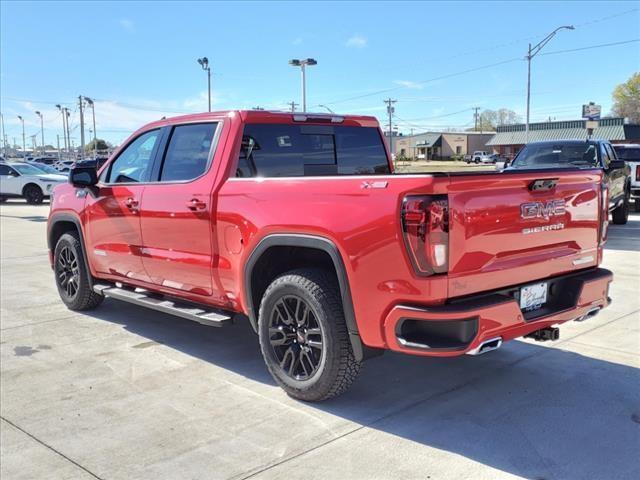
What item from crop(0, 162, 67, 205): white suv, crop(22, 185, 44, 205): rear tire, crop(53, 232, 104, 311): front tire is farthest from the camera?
crop(22, 185, 44, 205): rear tire

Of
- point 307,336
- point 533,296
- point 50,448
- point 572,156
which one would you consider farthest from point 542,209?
point 572,156

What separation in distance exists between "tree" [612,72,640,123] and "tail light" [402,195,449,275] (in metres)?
100

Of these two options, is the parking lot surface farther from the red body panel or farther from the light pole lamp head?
the light pole lamp head

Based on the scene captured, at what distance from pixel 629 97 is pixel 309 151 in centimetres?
10165

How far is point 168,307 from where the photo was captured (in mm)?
4961

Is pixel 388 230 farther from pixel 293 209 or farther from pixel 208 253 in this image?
pixel 208 253

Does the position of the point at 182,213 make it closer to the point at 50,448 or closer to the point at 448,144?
the point at 50,448

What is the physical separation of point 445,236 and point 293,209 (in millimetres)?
1078

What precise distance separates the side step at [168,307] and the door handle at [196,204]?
2.70ft

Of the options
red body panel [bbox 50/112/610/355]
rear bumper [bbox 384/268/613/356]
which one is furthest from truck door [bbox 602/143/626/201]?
rear bumper [bbox 384/268/613/356]

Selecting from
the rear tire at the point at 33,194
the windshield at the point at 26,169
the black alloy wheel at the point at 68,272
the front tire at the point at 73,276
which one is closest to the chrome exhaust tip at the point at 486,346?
the front tire at the point at 73,276

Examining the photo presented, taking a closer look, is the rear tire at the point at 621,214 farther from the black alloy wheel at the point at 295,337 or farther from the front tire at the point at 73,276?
the black alloy wheel at the point at 295,337

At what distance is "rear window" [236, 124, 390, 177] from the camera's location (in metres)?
4.68

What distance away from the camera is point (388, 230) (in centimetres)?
330
